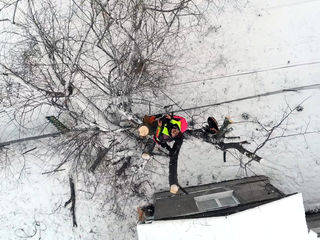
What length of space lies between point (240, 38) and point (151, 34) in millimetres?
2591

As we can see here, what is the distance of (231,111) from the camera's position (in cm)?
870

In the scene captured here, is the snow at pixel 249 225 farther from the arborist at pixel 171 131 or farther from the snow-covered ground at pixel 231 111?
the snow-covered ground at pixel 231 111

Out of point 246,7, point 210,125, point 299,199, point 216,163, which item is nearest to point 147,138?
point 210,125

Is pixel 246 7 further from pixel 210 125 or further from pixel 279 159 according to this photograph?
pixel 279 159

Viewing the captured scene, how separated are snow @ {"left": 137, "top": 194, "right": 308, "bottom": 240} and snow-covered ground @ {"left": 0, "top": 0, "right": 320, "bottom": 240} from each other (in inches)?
107

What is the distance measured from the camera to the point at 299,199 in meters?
5.95

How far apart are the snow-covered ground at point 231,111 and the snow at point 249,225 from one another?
271 cm

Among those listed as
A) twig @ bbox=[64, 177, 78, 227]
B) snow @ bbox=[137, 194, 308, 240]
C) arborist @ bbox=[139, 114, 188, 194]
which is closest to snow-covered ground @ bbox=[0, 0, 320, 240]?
twig @ bbox=[64, 177, 78, 227]

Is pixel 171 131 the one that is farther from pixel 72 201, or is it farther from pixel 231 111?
pixel 72 201

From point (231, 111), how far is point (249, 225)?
3735mm

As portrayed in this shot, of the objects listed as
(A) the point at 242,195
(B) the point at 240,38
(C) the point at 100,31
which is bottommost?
(A) the point at 242,195

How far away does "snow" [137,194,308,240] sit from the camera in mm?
5539

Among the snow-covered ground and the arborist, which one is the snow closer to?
the arborist

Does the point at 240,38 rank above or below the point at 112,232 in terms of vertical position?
above
